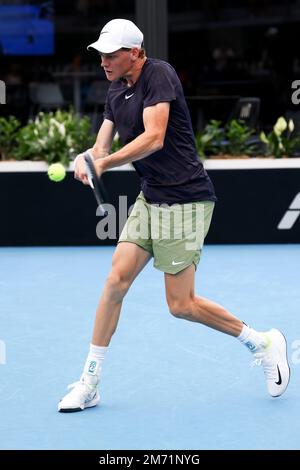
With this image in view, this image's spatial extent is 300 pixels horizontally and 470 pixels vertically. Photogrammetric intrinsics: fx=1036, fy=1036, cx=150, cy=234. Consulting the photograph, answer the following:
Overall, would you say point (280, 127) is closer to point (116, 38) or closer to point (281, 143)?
point (281, 143)

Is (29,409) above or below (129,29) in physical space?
below

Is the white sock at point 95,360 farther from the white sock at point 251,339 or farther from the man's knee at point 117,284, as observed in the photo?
the white sock at point 251,339

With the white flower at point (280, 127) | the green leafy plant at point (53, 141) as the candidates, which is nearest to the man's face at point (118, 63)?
the green leafy plant at point (53, 141)

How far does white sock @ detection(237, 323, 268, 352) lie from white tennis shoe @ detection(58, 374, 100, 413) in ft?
2.66

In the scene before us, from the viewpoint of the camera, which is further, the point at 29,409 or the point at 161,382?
the point at 161,382

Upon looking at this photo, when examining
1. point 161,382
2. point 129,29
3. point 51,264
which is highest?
point 129,29

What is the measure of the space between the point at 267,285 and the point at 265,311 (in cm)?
96

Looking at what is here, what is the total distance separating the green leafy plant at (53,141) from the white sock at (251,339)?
5100 mm

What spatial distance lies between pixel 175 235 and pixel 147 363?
1.17 m

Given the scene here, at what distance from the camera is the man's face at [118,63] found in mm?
5094

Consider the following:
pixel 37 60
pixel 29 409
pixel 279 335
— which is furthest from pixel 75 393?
pixel 37 60

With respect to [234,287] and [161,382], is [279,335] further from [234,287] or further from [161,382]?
[234,287]
